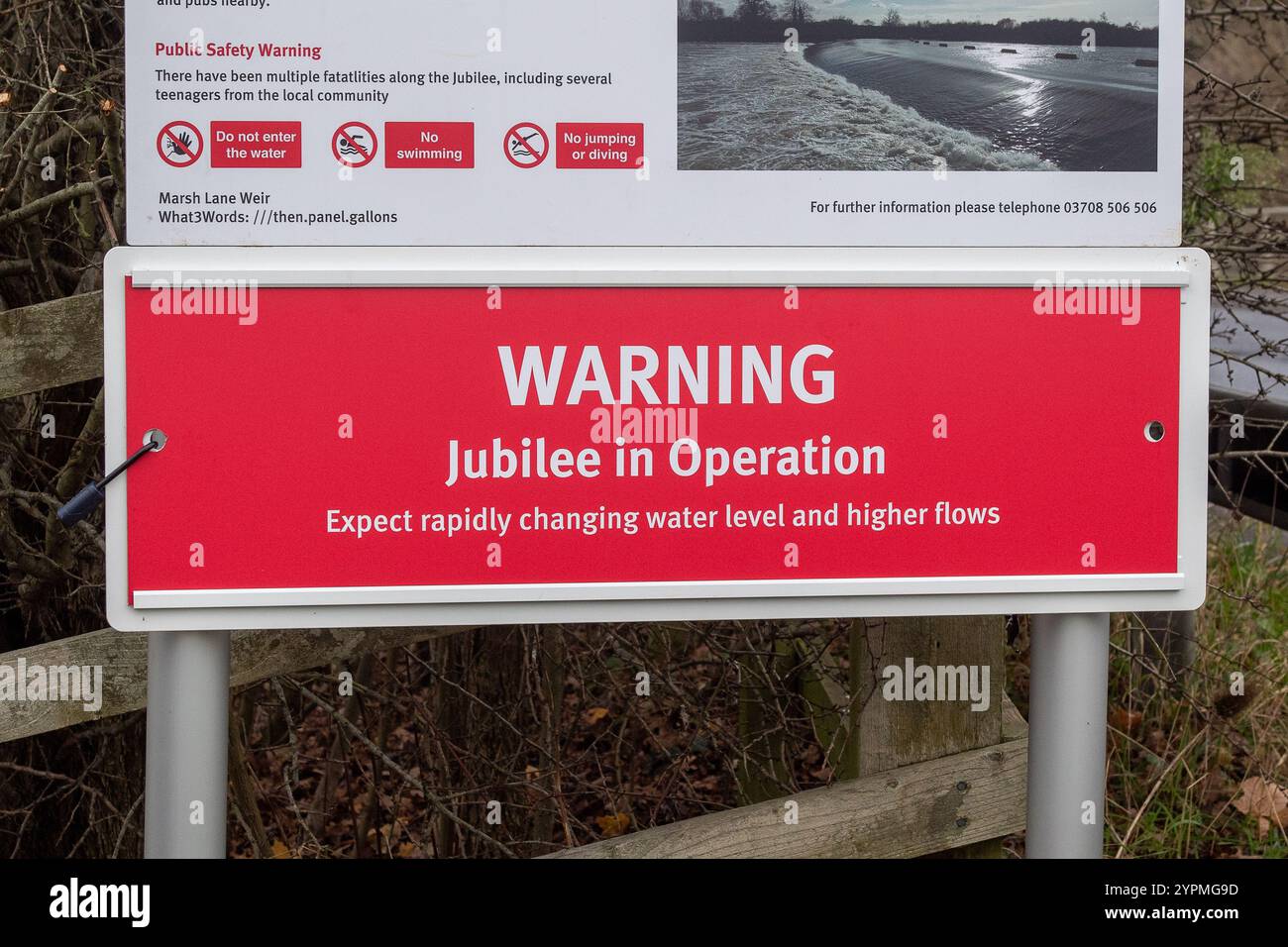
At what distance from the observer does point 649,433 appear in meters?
2.01

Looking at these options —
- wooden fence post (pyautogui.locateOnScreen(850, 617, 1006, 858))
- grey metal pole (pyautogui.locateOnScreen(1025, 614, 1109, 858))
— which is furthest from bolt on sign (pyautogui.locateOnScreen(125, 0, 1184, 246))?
wooden fence post (pyautogui.locateOnScreen(850, 617, 1006, 858))

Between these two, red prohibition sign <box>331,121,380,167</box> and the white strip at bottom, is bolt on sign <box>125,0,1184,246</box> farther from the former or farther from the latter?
the white strip at bottom

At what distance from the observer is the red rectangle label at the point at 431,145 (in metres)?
1.93

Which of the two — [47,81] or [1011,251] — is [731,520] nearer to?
[1011,251]

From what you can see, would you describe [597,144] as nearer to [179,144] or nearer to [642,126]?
[642,126]

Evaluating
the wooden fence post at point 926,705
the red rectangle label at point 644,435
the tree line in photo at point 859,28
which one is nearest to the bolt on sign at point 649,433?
the red rectangle label at point 644,435

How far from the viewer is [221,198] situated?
75.7 inches

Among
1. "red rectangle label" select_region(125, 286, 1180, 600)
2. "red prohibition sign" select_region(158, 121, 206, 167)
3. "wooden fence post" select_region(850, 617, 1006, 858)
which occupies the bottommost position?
"wooden fence post" select_region(850, 617, 1006, 858)

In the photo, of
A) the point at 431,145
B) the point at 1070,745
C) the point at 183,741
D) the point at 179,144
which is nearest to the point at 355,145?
the point at 431,145

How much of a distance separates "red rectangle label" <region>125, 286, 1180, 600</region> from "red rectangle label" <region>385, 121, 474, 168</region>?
189 mm

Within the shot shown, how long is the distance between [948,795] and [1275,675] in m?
1.78

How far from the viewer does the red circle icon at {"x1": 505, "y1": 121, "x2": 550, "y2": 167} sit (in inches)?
76.8

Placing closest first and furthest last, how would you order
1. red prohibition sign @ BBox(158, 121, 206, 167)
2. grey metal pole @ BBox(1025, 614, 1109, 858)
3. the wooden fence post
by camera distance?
red prohibition sign @ BBox(158, 121, 206, 167)
grey metal pole @ BBox(1025, 614, 1109, 858)
the wooden fence post

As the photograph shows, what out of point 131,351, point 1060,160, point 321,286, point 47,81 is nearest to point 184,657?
point 131,351
